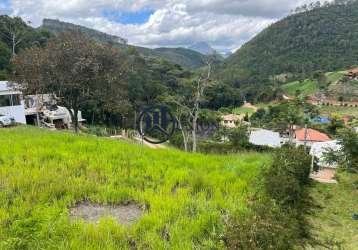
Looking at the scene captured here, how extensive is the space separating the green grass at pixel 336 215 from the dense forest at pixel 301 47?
79.9 metres

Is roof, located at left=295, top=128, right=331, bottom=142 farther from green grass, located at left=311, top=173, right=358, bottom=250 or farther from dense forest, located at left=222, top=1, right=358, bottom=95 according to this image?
dense forest, located at left=222, top=1, right=358, bottom=95

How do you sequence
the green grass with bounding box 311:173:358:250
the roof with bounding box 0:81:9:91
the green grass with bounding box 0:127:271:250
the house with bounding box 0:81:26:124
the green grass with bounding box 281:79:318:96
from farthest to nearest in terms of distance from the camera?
the green grass with bounding box 281:79:318:96 < the house with bounding box 0:81:26:124 < the roof with bounding box 0:81:9:91 < the green grass with bounding box 311:173:358:250 < the green grass with bounding box 0:127:271:250

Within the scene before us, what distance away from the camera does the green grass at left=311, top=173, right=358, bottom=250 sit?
4457mm

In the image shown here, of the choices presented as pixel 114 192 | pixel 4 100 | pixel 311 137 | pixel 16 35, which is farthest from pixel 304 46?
pixel 114 192

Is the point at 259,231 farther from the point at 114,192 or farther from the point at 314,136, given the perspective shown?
the point at 314,136

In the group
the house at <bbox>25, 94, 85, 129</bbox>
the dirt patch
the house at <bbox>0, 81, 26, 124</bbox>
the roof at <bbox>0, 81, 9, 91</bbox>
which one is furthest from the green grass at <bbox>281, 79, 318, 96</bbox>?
the dirt patch

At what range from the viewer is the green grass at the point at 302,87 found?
74.5 metres

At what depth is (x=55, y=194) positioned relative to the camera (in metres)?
4.20

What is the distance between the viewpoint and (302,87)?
7744 centimetres

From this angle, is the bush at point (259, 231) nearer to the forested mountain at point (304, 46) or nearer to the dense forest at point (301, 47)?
the dense forest at point (301, 47)

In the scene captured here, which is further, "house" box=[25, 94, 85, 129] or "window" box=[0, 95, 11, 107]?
"house" box=[25, 94, 85, 129]

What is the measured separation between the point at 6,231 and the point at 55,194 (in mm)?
1151

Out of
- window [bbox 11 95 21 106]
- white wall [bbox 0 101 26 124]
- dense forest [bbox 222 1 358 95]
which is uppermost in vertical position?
dense forest [bbox 222 1 358 95]

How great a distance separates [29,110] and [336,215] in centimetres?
2931
